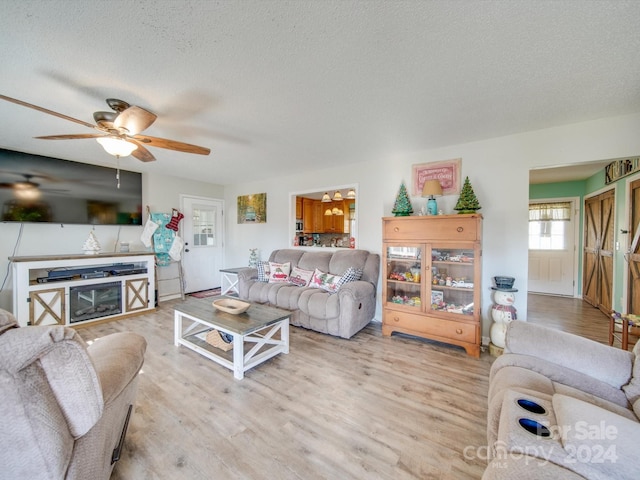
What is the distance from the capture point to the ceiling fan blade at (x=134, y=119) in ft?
5.87

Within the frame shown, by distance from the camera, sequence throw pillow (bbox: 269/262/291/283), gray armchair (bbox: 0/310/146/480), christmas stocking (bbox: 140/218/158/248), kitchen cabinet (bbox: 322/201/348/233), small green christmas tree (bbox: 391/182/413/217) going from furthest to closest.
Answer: kitchen cabinet (bbox: 322/201/348/233), christmas stocking (bbox: 140/218/158/248), throw pillow (bbox: 269/262/291/283), small green christmas tree (bbox: 391/182/413/217), gray armchair (bbox: 0/310/146/480)

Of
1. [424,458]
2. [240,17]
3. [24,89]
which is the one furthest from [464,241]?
[24,89]

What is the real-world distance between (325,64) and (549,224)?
20.0 feet

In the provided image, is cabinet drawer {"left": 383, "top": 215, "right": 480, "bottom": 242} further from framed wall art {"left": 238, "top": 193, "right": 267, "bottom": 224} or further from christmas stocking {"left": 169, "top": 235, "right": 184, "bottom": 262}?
christmas stocking {"left": 169, "top": 235, "right": 184, "bottom": 262}

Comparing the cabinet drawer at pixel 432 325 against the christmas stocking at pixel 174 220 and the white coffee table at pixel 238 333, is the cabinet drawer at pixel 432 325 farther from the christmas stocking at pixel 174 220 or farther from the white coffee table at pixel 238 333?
the christmas stocking at pixel 174 220

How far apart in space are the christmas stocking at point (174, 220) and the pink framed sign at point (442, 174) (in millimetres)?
4103

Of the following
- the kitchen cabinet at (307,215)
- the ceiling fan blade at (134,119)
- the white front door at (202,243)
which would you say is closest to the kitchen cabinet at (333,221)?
the kitchen cabinet at (307,215)

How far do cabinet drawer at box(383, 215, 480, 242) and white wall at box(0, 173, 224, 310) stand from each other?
13.2ft

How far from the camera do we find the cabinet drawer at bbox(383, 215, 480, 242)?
8.55 feet

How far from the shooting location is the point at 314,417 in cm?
173

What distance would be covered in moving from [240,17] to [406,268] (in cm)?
277

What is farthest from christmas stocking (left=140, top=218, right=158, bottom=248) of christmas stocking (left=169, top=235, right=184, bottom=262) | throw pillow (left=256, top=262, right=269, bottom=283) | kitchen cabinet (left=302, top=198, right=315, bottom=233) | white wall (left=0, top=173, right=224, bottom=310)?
kitchen cabinet (left=302, top=198, right=315, bottom=233)

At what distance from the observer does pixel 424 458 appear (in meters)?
1.41

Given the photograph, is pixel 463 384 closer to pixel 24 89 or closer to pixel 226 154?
pixel 226 154
